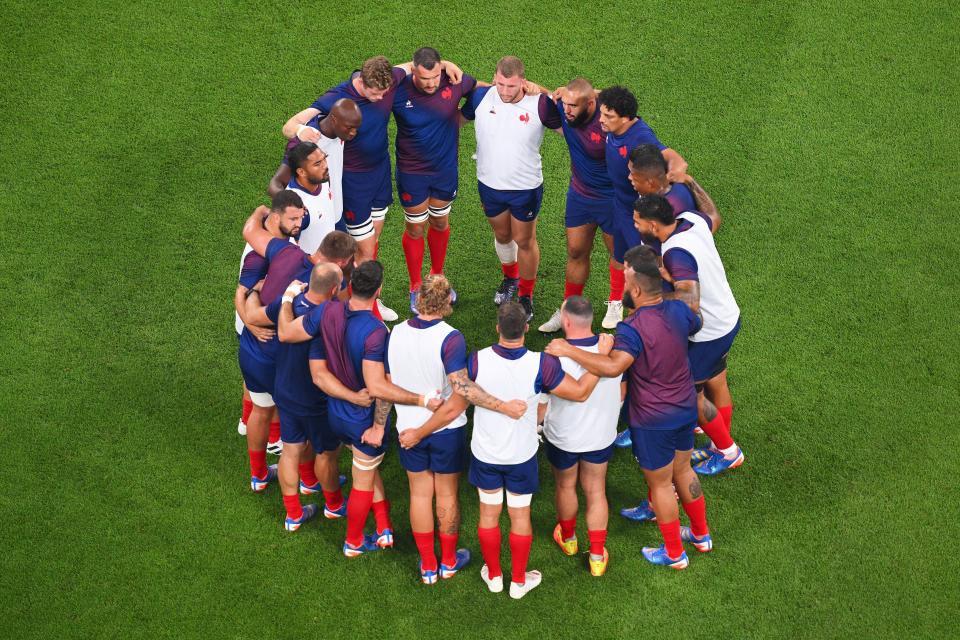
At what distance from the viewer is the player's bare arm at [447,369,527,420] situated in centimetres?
593

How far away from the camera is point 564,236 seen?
966 cm

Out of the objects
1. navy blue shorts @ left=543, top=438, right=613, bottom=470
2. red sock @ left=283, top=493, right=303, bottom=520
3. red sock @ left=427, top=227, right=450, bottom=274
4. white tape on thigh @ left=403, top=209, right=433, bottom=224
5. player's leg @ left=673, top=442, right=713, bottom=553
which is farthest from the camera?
red sock @ left=427, top=227, right=450, bottom=274

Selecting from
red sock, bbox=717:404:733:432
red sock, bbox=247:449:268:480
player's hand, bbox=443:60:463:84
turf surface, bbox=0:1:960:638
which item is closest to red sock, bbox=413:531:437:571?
turf surface, bbox=0:1:960:638

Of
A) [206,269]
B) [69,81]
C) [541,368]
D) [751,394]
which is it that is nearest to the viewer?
[541,368]

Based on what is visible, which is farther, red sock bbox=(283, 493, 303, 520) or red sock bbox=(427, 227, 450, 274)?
red sock bbox=(427, 227, 450, 274)

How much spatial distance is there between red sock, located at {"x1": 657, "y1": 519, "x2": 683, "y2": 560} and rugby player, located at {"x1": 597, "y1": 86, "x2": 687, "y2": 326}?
6.78 feet

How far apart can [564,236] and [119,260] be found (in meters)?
4.12

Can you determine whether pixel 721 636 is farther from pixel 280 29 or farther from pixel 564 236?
pixel 280 29

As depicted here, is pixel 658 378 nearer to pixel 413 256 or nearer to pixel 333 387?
pixel 333 387

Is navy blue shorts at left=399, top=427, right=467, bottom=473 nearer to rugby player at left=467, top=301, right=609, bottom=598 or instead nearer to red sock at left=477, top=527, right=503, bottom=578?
rugby player at left=467, top=301, right=609, bottom=598

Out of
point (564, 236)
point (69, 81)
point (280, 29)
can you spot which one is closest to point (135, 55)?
point (69, 81)

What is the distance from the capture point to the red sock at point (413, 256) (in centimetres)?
877

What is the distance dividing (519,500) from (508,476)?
0.65 ft

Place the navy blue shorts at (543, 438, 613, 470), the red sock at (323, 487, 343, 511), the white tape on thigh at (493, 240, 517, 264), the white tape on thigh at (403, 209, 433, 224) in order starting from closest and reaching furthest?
the navy blue shorts at (543, 438, 613, 470)
the red sock at (323, 487, 343, 511)
the white tape on thigh at (403, 209, 433, 224)
the white tape on thigh at (493, 240, 517, 264)
